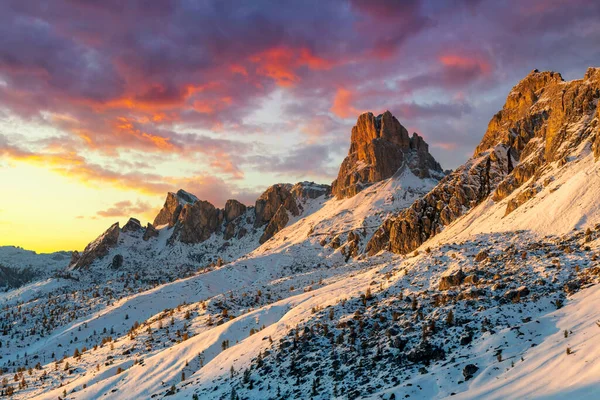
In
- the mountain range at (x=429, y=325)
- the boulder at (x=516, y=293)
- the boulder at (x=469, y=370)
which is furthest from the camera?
the boulder at (x=516, y=293)

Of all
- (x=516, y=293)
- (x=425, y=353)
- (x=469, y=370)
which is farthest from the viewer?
(x=516, y=293)

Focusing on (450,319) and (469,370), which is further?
(450,319)

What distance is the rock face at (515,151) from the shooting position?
73.4m

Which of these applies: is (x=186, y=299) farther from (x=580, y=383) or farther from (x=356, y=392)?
→ (x=580, y=383)

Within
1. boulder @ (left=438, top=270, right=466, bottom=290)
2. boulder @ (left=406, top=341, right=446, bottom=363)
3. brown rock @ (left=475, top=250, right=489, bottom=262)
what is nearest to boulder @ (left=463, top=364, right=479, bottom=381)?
boulder @ (left=406, top=341, right=446, bottom=363)

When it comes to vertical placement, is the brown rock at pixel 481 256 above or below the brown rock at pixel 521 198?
below

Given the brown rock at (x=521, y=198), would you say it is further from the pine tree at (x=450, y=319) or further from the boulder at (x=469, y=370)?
the boulder at (x=469, y=370)

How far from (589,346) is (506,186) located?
219ft

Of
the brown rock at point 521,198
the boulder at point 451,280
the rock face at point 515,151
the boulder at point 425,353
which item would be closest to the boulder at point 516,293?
the boulder at point 451,280

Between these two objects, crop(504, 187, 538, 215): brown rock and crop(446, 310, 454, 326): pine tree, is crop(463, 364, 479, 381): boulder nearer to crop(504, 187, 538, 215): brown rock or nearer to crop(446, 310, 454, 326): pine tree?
crop(446, 310, 454, 326): pine tree

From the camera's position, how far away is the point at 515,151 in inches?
3912

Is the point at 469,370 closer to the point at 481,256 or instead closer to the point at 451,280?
the point at 451,280

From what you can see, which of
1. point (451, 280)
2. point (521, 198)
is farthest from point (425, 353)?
point (521, 198)

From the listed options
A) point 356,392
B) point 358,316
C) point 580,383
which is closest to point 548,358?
point 580,383
